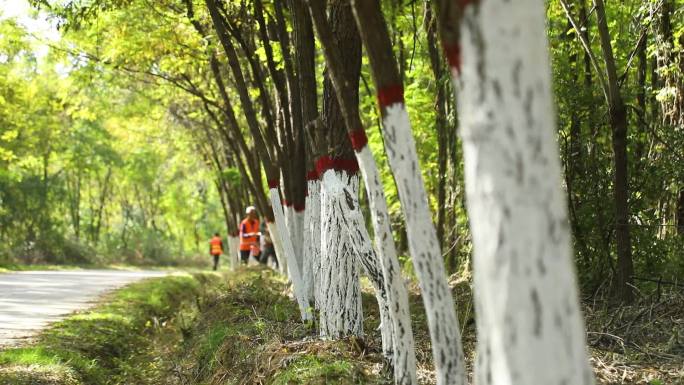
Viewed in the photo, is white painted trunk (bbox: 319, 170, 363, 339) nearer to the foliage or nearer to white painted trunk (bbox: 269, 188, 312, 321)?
white painted trunk (bbox: 269, 188, 312, 321)

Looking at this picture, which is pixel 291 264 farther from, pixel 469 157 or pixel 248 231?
pixel 248 231

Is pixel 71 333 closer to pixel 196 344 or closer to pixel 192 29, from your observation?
pixel 196 344

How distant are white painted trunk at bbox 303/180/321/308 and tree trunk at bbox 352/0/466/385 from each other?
13.9ft

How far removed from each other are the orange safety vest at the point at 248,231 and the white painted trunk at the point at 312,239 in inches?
429

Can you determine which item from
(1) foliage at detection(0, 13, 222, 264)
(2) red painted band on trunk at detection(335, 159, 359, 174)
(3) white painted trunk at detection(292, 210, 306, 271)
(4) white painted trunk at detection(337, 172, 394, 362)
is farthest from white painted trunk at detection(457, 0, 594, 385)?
(1) foliage at detection(0, 13, 222, 264)

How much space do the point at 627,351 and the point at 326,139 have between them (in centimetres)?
311

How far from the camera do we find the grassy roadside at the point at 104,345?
25.4ft

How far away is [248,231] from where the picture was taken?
2070cm

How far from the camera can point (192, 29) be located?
14008 millimetres

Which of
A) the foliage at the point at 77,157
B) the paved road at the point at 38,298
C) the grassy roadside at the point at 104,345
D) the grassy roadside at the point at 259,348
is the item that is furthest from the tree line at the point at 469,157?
the foliage at the point at 77,157

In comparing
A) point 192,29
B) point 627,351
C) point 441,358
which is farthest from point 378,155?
point 441,358

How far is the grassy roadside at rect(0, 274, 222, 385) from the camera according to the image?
7.75 meters

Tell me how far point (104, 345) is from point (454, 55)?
8.56 meters

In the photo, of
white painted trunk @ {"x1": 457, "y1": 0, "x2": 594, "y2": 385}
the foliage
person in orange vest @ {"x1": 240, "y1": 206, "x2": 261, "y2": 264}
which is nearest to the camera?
white painted trunk @ {"x1": 457, "y1": 0, "x2": 594, "y2": 385}
